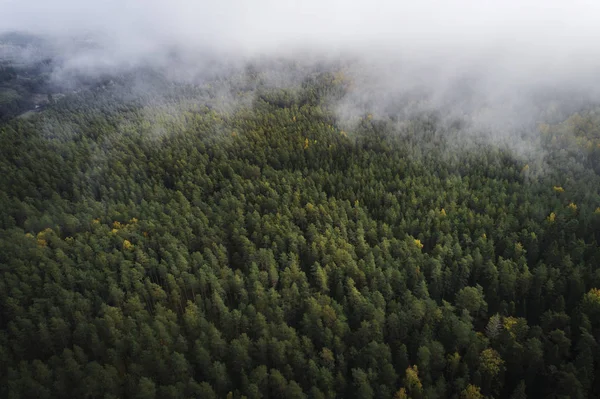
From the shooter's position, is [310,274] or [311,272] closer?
[311,272]

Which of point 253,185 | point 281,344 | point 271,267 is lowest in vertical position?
point 281,344

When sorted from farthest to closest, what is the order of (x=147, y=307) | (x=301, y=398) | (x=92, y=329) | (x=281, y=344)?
1. (x=147, y=307)
2. (x=92, y=329)
3. (x=281, y=344)
4. (x=301, y=398)

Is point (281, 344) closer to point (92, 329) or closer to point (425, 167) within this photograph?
point (92, 329)

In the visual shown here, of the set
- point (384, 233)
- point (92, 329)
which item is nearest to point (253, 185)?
point (384, 233)

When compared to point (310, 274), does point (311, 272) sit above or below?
above
